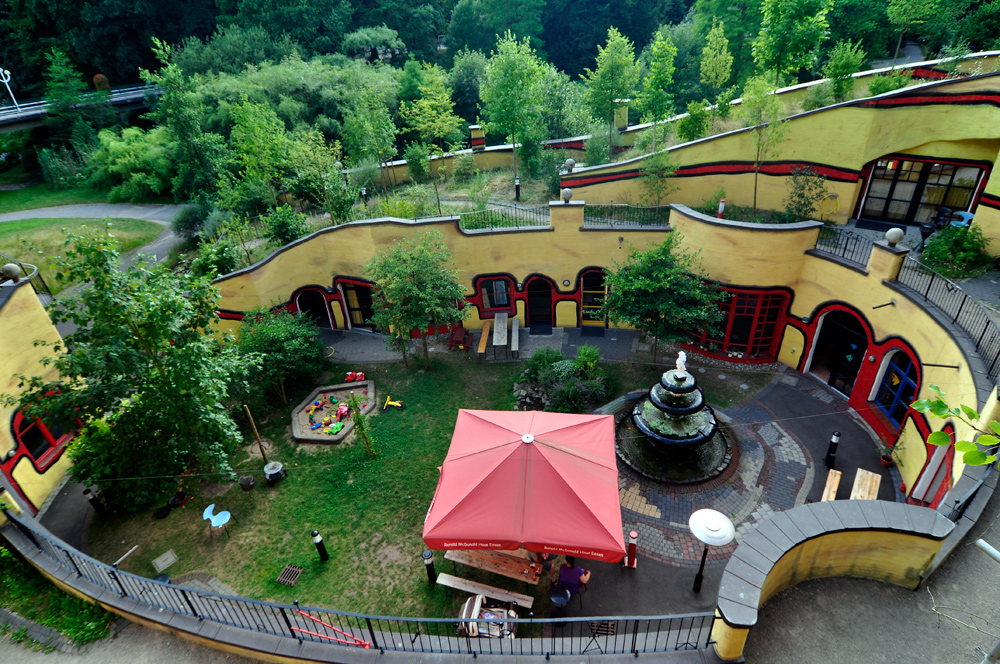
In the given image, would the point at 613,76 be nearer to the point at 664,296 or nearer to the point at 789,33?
the point at 789,33

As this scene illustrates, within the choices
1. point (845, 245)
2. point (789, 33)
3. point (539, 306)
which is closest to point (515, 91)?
point (539, 306)

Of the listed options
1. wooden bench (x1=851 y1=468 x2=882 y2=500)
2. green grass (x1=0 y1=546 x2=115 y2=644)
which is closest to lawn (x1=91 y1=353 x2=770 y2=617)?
green grass (x1=0 y1=546 x2=115 y2=644)

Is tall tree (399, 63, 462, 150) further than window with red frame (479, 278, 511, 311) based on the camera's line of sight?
Yes

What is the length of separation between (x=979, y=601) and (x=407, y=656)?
23.4 feet

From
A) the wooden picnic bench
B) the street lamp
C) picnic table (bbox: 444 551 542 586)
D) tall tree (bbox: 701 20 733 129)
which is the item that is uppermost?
the street lamp

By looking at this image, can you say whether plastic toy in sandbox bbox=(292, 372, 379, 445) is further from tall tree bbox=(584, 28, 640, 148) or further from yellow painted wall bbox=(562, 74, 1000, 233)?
tall tree bbox=(584, 28, 640, 148)

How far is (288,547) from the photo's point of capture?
37.4ft

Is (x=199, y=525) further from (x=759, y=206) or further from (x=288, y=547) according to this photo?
(x=759, y=206)

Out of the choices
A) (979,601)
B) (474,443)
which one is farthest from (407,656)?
(979,601)

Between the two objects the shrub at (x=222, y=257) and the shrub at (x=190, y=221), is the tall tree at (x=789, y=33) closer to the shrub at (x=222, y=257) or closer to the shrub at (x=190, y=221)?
the shrub at (x=222, y=257)

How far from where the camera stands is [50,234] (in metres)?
23.3

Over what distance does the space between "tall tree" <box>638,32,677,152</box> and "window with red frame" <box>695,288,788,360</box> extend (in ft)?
23.9

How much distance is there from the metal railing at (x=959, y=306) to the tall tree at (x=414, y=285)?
11.7 meters

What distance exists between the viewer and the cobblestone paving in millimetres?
10883
